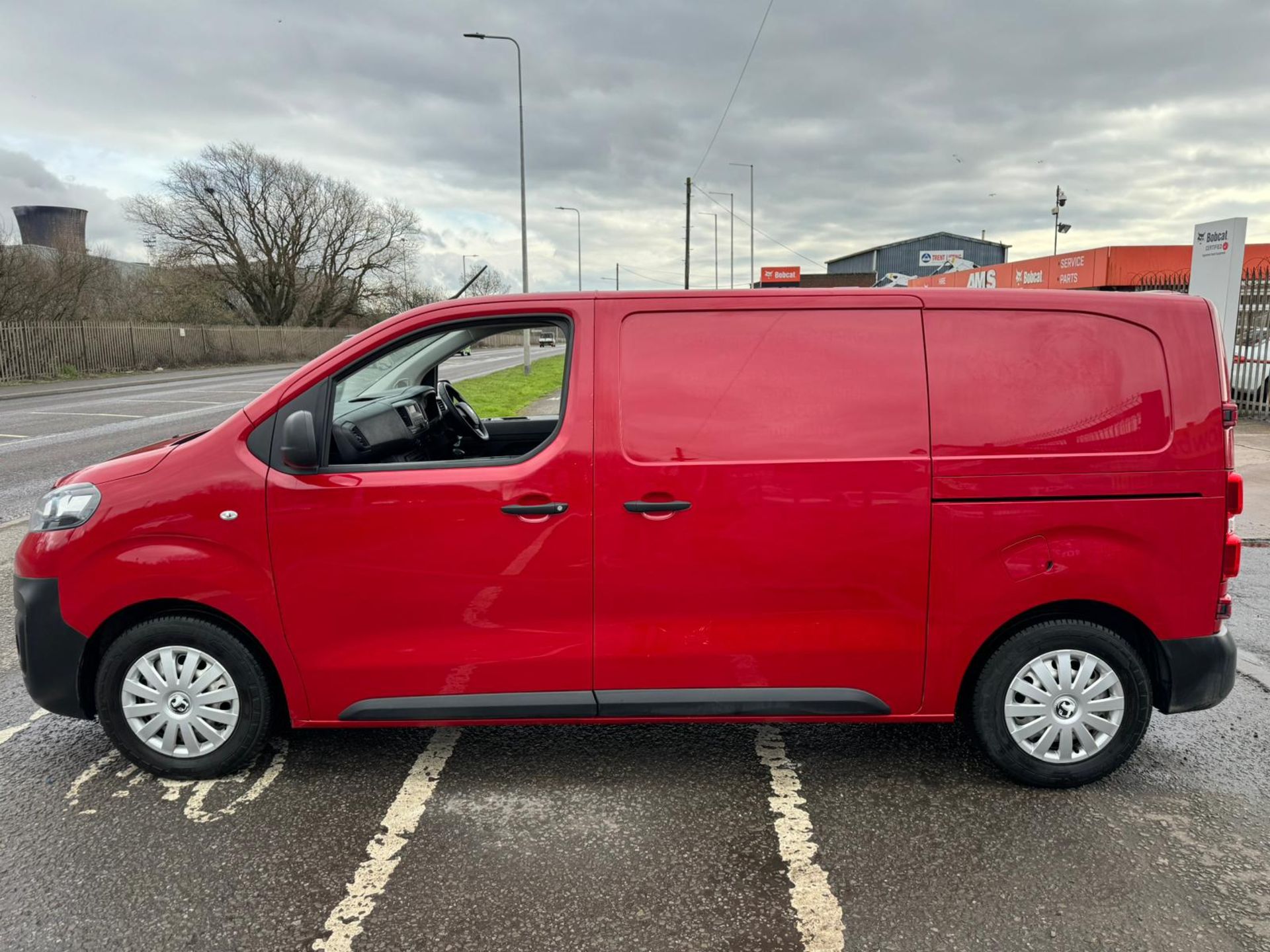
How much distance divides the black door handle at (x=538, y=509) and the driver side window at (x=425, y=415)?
6.9 inches

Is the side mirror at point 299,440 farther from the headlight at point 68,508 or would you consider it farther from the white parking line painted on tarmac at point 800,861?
the white parking line painted on tarmac at point 800,861

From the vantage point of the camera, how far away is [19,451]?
11.7m

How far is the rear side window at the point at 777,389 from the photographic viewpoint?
9.84ft

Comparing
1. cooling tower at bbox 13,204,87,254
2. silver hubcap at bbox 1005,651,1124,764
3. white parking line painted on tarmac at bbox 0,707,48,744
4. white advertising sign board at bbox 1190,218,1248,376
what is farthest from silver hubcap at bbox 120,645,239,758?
cooling tower at bbox 13,204,87,254

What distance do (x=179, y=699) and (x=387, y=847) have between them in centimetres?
100

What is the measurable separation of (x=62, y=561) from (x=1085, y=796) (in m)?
3.78

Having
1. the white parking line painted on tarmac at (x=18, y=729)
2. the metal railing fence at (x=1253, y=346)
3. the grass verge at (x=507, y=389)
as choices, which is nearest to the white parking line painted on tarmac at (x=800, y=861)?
the white parking line painted on tarmac at (x=18, y=729)

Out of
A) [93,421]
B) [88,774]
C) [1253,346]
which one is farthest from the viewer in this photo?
[93,421]

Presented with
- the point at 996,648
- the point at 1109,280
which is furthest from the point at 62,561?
the point at 1109,280

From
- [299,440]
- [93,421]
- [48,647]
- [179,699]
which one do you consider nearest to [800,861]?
[299,440]

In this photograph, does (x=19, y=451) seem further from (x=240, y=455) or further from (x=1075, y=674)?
(x=1075, y=674)

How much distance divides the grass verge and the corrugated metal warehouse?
185ft

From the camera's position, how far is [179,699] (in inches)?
124

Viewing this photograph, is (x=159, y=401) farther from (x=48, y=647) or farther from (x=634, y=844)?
(x=634, y=844)
